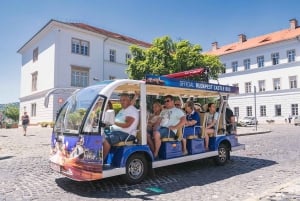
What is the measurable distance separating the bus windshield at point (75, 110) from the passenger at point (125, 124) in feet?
2.47

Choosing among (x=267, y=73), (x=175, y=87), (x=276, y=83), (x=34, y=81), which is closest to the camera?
(x=175, y=87)

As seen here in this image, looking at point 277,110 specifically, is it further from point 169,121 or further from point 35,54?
point 169,121

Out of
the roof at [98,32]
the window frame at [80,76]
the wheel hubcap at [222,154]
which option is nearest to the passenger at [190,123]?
the wheel hubcap at [222,154]

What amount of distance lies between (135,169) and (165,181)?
844mm

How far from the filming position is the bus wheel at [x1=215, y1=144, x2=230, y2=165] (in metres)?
9.82

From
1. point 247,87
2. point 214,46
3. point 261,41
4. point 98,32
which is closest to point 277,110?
point 247,87

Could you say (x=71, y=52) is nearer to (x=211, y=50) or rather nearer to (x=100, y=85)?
(x=100, y=85)

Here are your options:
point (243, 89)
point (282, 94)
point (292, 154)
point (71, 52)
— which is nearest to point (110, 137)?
point (292, 154)

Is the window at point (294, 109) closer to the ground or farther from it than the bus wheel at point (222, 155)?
farther from it

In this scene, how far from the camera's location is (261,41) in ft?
170

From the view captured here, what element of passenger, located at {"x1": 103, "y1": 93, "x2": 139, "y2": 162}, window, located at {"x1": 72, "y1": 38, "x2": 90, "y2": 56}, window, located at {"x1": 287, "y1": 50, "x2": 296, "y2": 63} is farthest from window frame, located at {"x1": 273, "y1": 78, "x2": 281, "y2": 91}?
passenger, located at {"x1": 103, "y1": 93, "x2": 139, "y2": 162}

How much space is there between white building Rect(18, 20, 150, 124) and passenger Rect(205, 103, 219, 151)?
2373 cm

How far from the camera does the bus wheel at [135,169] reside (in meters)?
7.23

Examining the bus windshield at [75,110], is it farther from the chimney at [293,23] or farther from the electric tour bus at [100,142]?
the chimney at [293,23]
